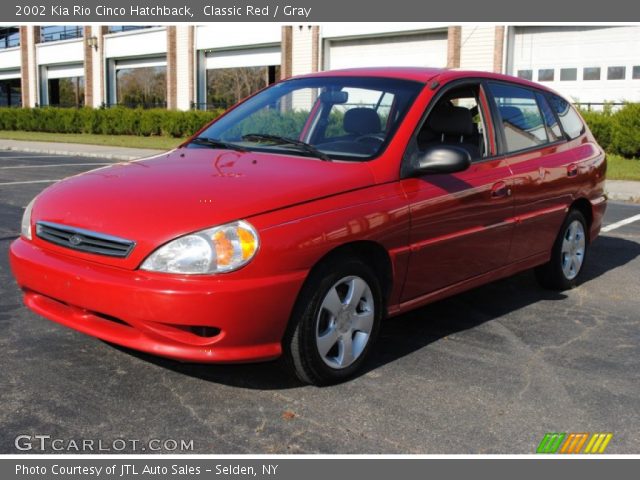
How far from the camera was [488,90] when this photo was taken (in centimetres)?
518

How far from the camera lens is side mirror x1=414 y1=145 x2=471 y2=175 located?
13.8 ft

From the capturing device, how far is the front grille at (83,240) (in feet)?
11.6

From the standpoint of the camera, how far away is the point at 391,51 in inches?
1059

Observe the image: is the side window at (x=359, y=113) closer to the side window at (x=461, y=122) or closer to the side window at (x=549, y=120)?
the side window at (x=461, y=122)

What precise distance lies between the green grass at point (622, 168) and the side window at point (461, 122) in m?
10.9

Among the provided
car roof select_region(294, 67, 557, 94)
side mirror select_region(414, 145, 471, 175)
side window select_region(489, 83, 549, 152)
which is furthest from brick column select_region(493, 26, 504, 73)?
side mirror select_region(414, 145, 471, 175)

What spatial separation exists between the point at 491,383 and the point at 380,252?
0.92 m

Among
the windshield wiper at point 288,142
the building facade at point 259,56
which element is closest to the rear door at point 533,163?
the windshield wiper at point 288,142

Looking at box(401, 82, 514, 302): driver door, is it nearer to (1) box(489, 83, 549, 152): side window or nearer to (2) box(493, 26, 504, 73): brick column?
(1) box(489, 83, 549, 152): side window

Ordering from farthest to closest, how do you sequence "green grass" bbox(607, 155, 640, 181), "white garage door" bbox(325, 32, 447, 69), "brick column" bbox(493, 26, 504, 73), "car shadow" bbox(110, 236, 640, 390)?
"white garage door" bbox(325, 32, 447, 69), "brick column" bbox(493, 26, 504, 73), "green grass" bbox(607, 155, 640, 181), "car shadow" bbox(110, 236, 640, 390)

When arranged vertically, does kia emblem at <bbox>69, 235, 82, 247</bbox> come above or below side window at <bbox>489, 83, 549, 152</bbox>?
below

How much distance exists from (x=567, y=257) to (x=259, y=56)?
88.6ft

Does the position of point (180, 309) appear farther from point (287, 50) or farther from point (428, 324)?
point (287, 50)

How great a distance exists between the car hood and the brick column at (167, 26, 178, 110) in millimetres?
31506
